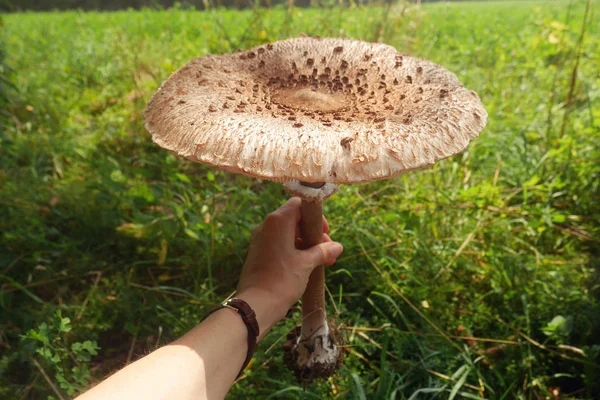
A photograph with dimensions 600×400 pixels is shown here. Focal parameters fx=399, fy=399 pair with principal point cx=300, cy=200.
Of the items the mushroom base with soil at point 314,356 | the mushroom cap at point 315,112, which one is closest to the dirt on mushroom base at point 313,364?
the mushroom base with soil at point 314,356

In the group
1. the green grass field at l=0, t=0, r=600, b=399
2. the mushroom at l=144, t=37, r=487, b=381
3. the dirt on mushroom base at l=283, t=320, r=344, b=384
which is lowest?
the dirt on mushroom base at l=283, t=320, r=344, b=384

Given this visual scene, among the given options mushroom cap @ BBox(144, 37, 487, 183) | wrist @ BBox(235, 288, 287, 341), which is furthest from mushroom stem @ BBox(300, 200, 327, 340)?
mushroom cap @ BBox(144, 37, 487, 183)

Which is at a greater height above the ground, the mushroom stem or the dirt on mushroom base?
the mushroom stem

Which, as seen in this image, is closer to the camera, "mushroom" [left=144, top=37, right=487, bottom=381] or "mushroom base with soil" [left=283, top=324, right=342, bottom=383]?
"mushroom" [left=144, top=37, right=487, bottom=381]

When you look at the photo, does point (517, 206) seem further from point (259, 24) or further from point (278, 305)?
point (259, 24)

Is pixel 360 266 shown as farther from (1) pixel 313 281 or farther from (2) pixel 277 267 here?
(2) pixel 277 267

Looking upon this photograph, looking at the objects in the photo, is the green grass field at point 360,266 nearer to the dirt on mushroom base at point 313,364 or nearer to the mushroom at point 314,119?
the dirt on mushroom base at point 313,364

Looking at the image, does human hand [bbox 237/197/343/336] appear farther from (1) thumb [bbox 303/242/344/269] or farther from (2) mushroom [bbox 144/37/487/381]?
(2) mushroom [bbox 144/37/487/381]

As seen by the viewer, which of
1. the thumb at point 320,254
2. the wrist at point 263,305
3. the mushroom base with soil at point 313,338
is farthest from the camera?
the mushroom base with soil at point 313,338

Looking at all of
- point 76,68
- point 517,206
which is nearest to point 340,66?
point 517,206

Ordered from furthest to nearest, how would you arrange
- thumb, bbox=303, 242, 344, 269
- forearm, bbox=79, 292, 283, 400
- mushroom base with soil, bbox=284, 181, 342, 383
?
mushroom base with soil, bbox=284, 181, 342, 383
thumb, bbox=303, 242, 344, 269
forearm, bbox=79, 292, 283, 400
